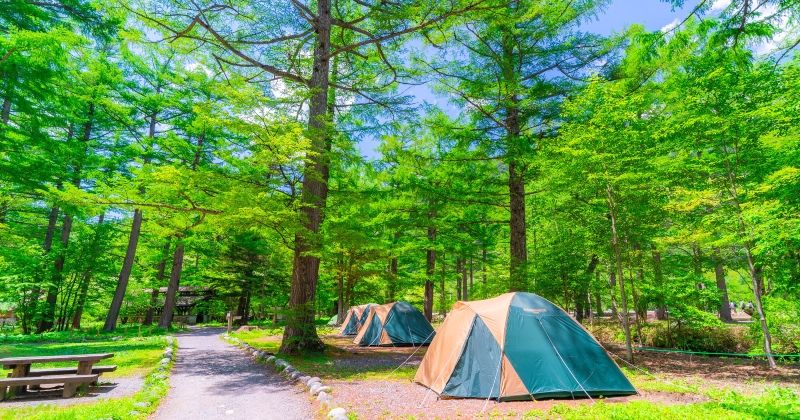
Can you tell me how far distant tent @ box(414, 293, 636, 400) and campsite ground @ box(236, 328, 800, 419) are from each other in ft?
0.65

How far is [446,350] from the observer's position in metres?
6.56

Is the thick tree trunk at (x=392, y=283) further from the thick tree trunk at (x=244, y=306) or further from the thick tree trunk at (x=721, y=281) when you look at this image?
the thick tree trunk at (x=721, y=281)

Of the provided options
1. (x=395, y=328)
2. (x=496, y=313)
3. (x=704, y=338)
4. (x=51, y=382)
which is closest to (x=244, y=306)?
(x=395, y=328)

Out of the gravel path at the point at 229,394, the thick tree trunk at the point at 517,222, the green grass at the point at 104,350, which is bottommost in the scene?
the green grass at the point at 104,350

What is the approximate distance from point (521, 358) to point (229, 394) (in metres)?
4.84

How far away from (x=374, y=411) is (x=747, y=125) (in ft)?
31.9

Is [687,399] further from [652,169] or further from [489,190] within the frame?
[489,190]

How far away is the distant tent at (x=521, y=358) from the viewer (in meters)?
5.73

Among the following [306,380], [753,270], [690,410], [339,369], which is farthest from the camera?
[753,270]

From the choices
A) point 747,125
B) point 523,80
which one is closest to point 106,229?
point 523,80

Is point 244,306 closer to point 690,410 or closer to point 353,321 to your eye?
point 353,321

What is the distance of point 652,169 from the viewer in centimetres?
927

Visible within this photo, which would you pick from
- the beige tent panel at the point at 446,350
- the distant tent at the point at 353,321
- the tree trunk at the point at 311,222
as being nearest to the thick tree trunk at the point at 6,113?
the tree trunk at the point at 311,222

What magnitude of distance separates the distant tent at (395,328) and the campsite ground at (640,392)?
10.7ft
